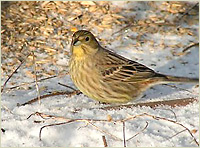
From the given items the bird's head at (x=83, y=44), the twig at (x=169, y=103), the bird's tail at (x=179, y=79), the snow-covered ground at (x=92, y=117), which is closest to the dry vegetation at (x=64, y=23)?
the snow-covered ground at (x=92, y=117)

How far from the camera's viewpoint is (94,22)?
724 centimetres

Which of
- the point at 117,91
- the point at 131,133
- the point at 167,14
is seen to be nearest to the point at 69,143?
the point at 131,133

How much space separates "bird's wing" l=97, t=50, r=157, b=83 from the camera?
545 centimetres

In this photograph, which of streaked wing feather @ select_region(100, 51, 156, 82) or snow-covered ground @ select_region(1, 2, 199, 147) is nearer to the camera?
snow-covered ground @ select_region(1, 2, 199, 147)

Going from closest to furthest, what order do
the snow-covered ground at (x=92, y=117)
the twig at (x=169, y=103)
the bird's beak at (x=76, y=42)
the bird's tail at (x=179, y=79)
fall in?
the snow-covered ground at (x=92, y=117), the twig at (x=169, y=103), the bird's beak at (x=76, y=42), the bird's tail at (x=179, y=79)

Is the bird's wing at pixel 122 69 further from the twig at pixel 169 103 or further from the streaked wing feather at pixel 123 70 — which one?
the twig at pixel 169 103

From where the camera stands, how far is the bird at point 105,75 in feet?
17.4

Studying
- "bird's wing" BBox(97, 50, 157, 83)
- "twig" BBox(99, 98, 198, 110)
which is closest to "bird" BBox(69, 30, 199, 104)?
"bird's wing" BBox(97, 50, 157, 83)

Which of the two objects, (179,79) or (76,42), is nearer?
(76,42)

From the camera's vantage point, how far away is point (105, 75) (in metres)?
5.40

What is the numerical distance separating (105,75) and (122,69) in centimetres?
25

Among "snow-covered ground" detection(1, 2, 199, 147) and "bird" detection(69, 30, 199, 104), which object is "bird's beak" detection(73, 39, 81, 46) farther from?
"snow-covered ground" detection(1, 2, 199, 147)

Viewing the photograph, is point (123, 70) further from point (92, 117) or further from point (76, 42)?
point (92, 117)

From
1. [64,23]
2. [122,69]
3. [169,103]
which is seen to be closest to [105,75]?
[122,69]
